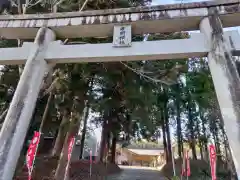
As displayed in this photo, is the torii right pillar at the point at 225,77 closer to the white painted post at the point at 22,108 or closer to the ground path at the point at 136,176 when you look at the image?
the white painted post at the point at 22,108

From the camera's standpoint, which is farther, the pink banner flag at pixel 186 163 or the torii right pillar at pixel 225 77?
the pink banner flag at pixel 186 163

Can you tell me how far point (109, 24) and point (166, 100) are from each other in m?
11.1

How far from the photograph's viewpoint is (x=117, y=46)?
3889mm

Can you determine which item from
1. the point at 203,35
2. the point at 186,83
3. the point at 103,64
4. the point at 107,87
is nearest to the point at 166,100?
the point at 186,83

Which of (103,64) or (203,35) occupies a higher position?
(103,64)

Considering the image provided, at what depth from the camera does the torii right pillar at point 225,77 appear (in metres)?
3.00

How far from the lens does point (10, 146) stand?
3.19 m

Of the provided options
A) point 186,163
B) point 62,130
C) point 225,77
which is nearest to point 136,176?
point 186,163

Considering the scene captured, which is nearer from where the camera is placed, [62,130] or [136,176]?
[62,130]

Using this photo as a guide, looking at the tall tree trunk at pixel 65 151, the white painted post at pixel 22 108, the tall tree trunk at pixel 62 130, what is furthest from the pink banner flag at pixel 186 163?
the white painted post at pixel 22 108

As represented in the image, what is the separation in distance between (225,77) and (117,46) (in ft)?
5.93

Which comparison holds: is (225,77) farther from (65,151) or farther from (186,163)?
(186,163)

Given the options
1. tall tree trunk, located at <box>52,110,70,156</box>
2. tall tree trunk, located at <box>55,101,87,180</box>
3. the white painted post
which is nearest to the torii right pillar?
the white painted post

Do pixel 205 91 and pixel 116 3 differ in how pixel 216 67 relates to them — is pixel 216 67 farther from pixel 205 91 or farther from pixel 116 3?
pixel 205 91
